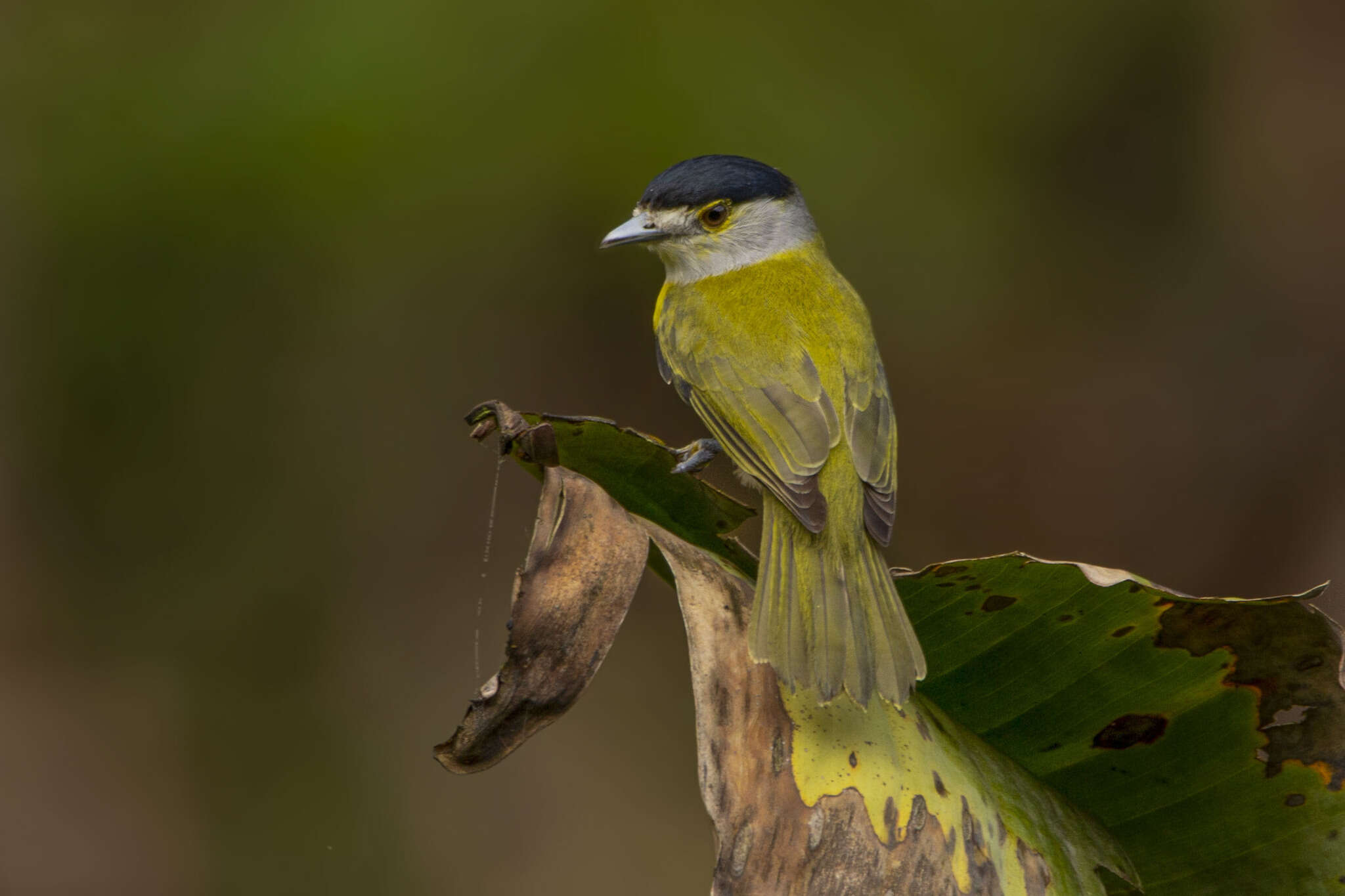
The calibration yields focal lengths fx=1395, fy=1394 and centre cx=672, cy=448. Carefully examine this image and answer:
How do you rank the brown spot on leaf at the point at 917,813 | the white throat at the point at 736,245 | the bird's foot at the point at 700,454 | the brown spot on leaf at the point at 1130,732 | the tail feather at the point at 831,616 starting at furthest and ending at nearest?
1. the white throat at the point at 736,245
2. the bird's foot at the point at 700,454
3. the brown spot on leaf at the point at 1130,732
4. the tail feather at the point at 831,616
5. the brown spot on leaf at the point at 917,813

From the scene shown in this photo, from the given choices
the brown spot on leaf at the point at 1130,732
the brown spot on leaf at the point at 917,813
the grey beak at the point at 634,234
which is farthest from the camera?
the grey beak at the point at 634,234

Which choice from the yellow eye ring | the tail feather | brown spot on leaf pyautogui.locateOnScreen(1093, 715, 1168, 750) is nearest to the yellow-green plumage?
the tail feather

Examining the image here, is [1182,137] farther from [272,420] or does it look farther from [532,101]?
[272,420]

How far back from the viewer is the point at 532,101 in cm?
502

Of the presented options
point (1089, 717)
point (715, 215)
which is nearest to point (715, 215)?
point (715, 215)

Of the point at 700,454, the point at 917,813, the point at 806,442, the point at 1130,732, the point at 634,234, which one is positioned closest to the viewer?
the point at 917,813

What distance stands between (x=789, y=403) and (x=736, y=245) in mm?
772

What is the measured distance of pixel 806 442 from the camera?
246 centimetres

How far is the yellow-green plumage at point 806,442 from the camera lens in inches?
75.8

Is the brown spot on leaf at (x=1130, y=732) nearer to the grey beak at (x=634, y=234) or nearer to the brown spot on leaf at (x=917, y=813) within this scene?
the brown spot on leaf at (x=917, y=813)

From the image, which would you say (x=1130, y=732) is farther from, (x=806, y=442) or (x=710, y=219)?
(x=710, y=219)

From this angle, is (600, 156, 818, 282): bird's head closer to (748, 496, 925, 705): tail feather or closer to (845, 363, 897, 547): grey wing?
(845, 363, 897, 547): grey wing

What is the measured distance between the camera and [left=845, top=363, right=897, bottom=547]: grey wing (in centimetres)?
235

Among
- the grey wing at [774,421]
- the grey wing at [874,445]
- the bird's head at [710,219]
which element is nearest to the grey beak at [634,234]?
the bird's head at [710,219]
